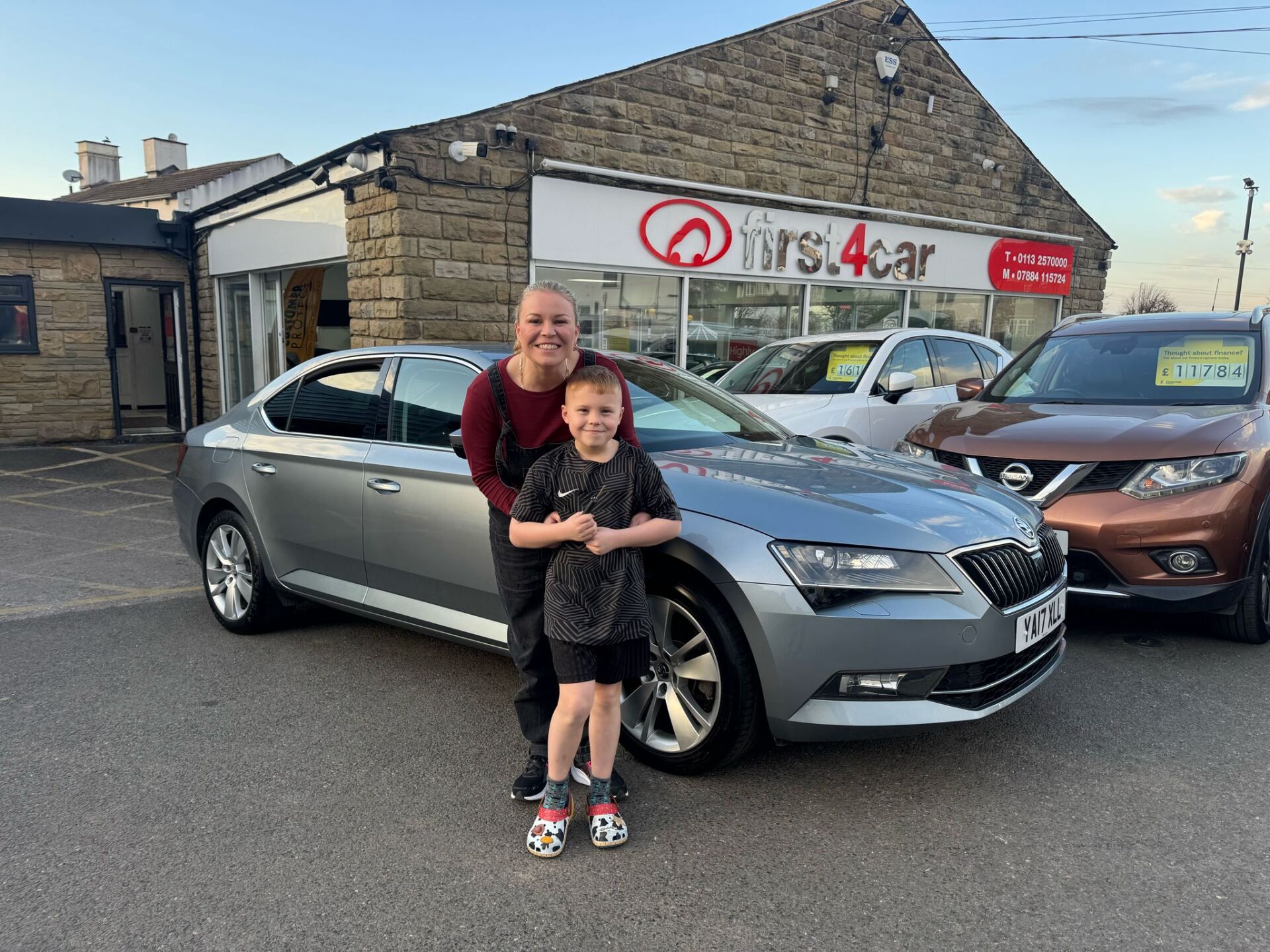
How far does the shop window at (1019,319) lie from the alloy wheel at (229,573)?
12.7 m

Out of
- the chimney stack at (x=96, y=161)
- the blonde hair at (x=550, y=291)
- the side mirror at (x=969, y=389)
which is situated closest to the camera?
the blonde hair at (x=550, y=291)

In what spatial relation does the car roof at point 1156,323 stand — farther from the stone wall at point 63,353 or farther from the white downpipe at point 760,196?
the stone wall at point 63,353

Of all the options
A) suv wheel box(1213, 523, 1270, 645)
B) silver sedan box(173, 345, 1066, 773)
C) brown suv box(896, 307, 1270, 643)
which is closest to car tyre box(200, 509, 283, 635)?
silver sedan box(173, 345, 1066, 773)

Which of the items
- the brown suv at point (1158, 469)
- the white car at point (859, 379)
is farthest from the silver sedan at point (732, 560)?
the white car at point (859, 379)

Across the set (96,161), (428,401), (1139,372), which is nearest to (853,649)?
(428,401)

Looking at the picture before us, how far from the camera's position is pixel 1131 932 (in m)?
2.27

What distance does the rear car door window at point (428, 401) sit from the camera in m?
3.74

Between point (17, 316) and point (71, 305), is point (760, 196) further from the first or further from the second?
point (17, 316)

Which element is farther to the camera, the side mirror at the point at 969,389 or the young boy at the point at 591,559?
the side mirror at the point at 969,389

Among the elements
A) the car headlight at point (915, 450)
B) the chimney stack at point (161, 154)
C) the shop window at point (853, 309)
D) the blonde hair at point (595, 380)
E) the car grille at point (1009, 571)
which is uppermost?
the chimney stack at point (161, 154)

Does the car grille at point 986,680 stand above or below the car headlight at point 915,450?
below

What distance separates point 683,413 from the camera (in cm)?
387

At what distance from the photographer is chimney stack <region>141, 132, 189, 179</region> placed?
21.6 m

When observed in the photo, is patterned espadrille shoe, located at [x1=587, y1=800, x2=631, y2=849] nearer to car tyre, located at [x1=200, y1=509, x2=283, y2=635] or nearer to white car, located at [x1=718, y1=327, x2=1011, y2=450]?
car tyre, located at [x1=200, y1=509, x2=283, y2=635]
